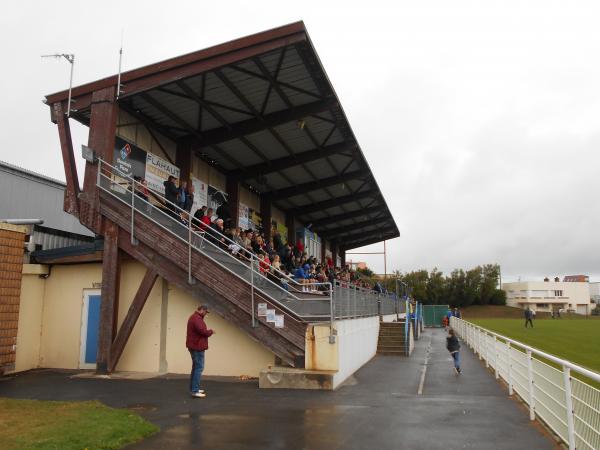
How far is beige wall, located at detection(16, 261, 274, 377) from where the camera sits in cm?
1230

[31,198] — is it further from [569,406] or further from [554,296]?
[554,296]

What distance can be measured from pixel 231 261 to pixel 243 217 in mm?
9391

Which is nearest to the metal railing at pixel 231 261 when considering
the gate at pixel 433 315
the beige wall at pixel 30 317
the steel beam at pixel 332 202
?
the beige wall at pixel 30 317

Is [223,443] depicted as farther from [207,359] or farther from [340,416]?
[207,359]

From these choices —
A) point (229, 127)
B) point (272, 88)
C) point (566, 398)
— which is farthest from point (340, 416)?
point (229, 127)

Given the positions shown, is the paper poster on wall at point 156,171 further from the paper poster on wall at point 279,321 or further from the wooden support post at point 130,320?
the paper poster on wall at point 279,321

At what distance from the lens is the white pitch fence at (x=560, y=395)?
5.11m

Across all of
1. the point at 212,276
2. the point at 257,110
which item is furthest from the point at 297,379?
the point at 257,110

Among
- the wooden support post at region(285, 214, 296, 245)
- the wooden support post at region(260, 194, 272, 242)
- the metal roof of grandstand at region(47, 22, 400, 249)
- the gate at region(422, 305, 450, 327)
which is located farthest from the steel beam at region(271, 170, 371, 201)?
the gate at region(422, 305, 450, 327)

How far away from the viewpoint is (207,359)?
40.7ft

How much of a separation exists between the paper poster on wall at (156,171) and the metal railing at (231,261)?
1.64 m

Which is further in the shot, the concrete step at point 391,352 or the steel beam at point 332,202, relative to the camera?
the steel beam at point 332,202

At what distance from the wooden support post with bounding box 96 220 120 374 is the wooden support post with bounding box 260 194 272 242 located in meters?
11.5

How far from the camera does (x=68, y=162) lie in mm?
13492
